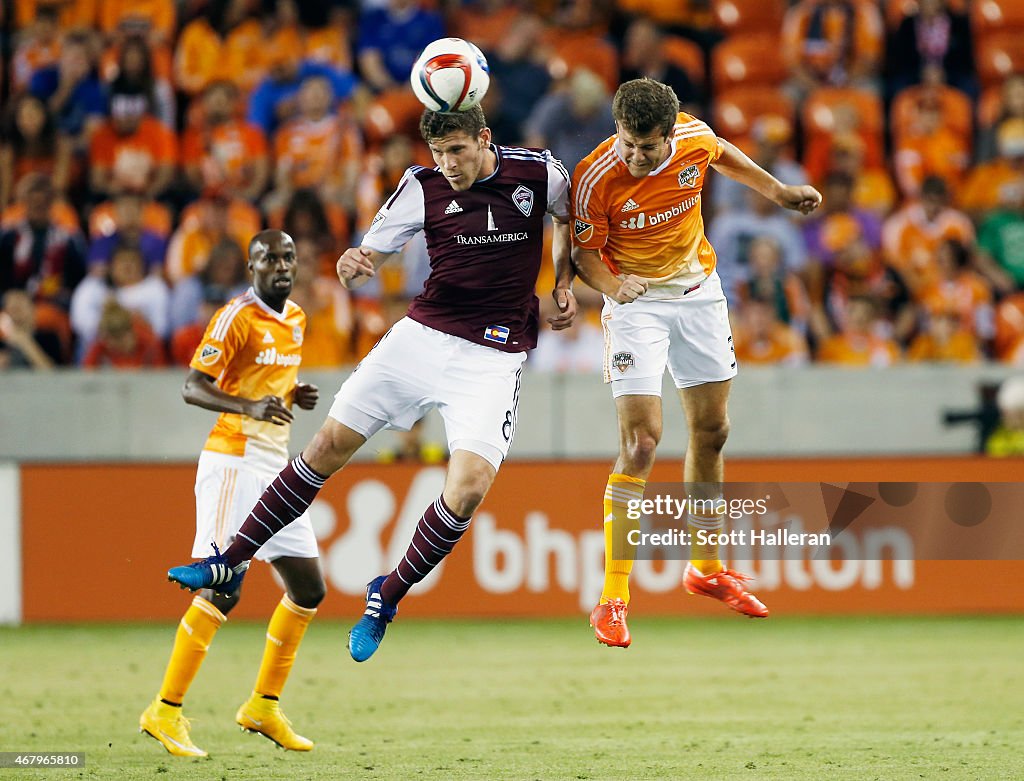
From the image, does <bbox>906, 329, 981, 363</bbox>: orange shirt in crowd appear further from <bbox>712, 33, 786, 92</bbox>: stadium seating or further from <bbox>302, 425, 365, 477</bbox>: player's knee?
<bbox>302, 425, 365, 477</bbox>: player's knee

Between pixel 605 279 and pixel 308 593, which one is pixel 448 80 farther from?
pixel 308 593

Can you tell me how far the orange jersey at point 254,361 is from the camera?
8.56m

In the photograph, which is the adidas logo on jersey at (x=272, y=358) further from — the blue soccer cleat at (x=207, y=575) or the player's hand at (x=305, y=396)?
the blue soccer cleat at (x=207, y=575)

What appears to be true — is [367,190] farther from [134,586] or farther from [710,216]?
[134,586]

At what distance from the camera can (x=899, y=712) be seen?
9.69m

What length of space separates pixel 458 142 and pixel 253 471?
7.58ft

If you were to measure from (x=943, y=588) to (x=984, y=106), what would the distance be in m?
5.89

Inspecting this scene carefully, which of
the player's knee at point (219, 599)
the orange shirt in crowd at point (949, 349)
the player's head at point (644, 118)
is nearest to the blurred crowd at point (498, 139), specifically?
the orange shirt in crowd at point (949, 349)

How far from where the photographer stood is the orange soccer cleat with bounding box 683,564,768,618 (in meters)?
8.41

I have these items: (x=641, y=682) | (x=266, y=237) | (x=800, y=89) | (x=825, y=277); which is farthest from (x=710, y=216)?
(x=266, y=237)

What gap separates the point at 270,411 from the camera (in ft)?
26.1

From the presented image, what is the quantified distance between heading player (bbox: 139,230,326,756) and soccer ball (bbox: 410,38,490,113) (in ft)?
5.10

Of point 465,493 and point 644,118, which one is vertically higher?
point 644,118

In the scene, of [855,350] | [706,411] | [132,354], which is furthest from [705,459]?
[132,354]
